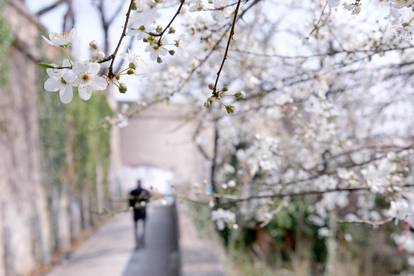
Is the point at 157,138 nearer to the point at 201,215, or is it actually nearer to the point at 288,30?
the point at 201,215

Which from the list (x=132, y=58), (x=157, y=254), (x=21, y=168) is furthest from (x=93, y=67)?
(x=157, y=254)

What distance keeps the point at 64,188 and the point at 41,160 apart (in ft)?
3.92

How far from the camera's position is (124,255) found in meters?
7.89

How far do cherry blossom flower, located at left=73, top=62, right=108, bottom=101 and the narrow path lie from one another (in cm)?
558

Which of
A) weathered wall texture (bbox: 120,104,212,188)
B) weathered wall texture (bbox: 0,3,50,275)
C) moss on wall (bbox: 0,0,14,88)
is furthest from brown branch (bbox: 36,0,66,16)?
weathered wall texture (bbox: 120,104,212,188)

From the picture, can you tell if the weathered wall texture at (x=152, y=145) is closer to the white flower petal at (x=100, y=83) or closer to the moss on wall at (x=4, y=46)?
the moss on wall at (x=4, y=46)

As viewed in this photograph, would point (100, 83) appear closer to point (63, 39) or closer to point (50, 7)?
point (63, 39)

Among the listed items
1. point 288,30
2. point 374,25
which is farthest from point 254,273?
point 374,25

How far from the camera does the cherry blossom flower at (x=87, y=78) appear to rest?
1.13 metres

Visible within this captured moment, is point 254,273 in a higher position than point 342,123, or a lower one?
lower

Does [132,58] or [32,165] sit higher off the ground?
[32,165]

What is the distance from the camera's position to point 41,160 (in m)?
7.77

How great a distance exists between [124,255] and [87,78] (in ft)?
23.2

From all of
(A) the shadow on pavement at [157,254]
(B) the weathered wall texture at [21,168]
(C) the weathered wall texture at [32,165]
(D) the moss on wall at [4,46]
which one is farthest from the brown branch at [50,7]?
(A) the shadow on pavement at [157,254]
